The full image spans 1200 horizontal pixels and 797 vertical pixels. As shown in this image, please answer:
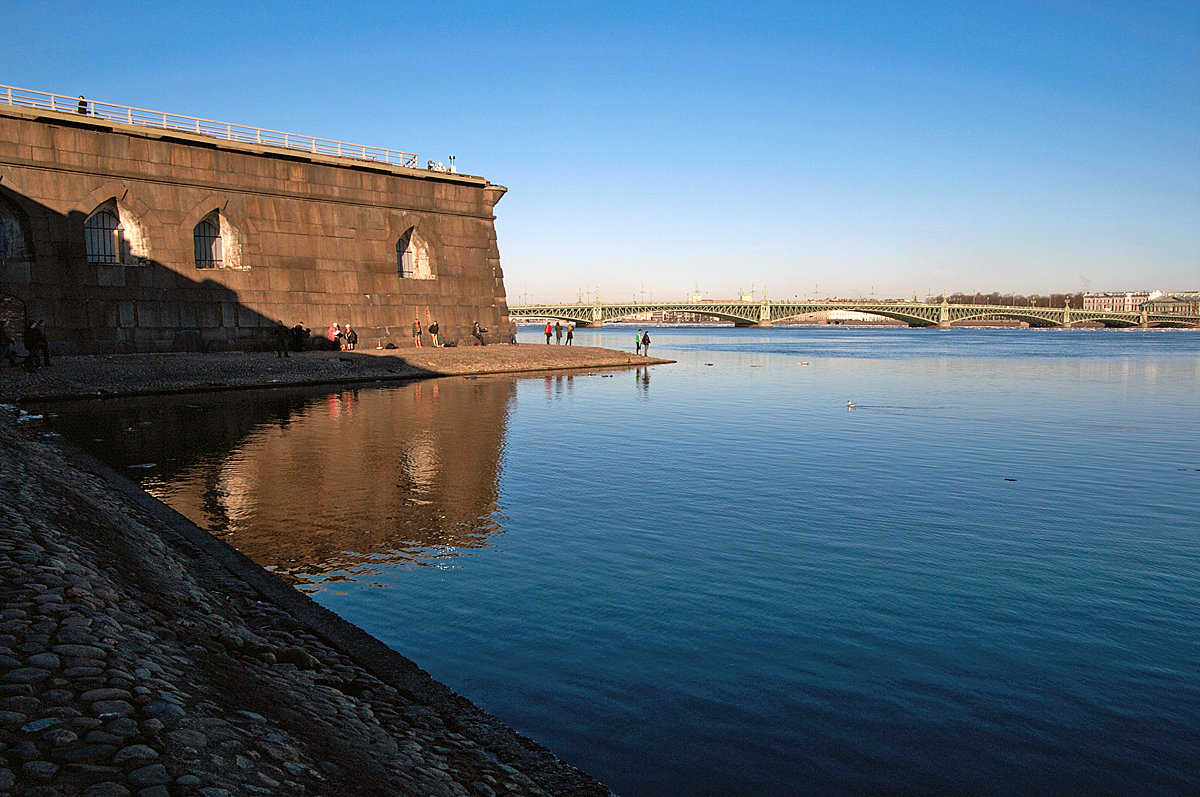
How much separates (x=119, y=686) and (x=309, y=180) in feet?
120

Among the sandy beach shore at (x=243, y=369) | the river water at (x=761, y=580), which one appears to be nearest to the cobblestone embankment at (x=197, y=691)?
the river water at (x=761, y=580)

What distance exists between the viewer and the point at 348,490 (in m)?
12.4

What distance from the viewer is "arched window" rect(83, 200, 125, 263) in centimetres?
3041

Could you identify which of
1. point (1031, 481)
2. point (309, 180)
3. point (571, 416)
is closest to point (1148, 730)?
point (1031, 481)

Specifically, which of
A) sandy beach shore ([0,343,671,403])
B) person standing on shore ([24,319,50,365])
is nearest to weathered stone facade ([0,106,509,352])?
sandy beach shore ([0,343,671,403])

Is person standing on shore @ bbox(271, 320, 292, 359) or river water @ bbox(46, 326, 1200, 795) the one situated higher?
person standing on shore @ bbox(271, 320, 292, 359)

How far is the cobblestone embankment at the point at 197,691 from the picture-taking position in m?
3.62

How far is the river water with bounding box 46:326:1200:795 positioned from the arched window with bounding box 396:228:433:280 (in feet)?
75.8

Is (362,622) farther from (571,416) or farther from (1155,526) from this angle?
(571,416)

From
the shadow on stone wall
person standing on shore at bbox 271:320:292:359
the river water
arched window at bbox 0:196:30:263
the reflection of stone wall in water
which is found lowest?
the river water

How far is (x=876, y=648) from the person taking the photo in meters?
6.80

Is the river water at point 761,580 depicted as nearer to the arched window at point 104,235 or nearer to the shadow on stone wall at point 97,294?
A: the shadow on stone wall at point 97,294

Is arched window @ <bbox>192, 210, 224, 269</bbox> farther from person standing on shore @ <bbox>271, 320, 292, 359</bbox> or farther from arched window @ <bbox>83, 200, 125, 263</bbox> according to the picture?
person standing on shore @ <bbox>271, 320, 292, 359</bbox>

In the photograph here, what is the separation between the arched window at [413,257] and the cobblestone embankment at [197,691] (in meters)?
34.4
